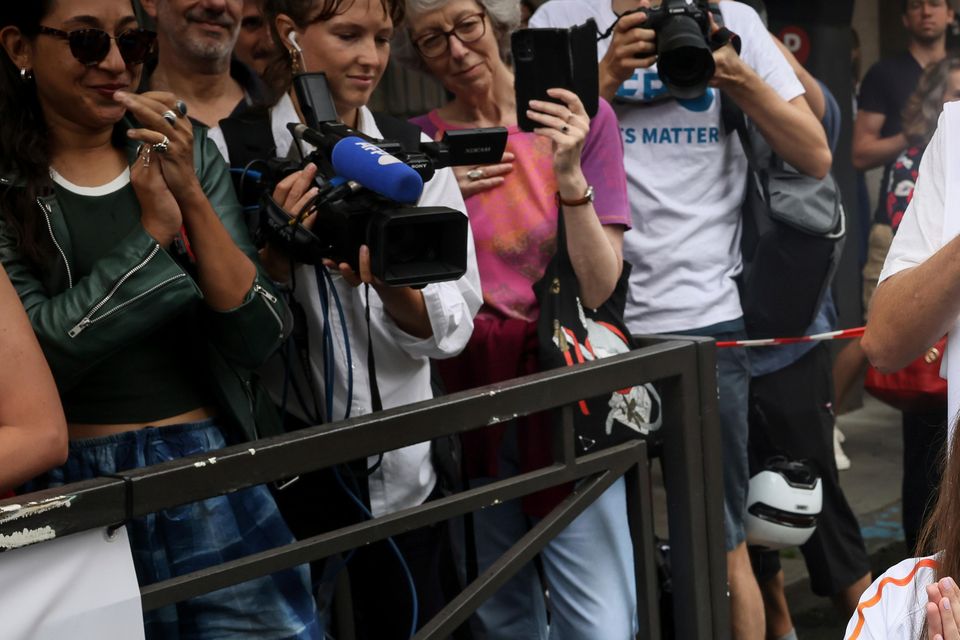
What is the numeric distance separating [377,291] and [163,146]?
1.70 feet

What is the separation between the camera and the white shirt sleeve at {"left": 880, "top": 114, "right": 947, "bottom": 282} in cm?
229

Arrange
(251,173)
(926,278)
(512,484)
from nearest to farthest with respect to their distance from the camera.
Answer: (926,278)
(512,484)
(251,173)

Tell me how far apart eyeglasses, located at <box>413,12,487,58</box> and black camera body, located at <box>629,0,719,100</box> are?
0.42 meters

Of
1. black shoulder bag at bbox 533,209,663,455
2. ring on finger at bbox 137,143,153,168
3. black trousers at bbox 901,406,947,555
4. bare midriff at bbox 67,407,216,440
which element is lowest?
black trousers at bbox 901,406,947,555

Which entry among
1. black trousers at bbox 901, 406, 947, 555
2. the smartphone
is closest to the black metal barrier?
the smartphone

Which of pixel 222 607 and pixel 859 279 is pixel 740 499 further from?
pixel 859 279

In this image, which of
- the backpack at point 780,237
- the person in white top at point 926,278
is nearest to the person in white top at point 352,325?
the person in white top at point 926,278

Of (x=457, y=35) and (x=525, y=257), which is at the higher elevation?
(x=457, y=35)

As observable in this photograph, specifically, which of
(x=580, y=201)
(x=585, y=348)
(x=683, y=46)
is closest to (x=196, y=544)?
(x=585, y=348)

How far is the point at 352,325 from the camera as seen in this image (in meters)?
2.72

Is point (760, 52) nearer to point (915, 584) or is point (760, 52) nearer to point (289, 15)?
point (289, 15)

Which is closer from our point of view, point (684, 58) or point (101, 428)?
point (101, 428)

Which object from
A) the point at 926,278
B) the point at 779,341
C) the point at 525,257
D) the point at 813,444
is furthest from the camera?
the point at 813,444

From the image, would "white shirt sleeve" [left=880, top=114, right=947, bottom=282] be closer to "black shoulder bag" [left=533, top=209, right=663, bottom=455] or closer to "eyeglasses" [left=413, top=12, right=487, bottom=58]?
"black shoulder bag" [left=533, top=209, right=663, bottom=455]
